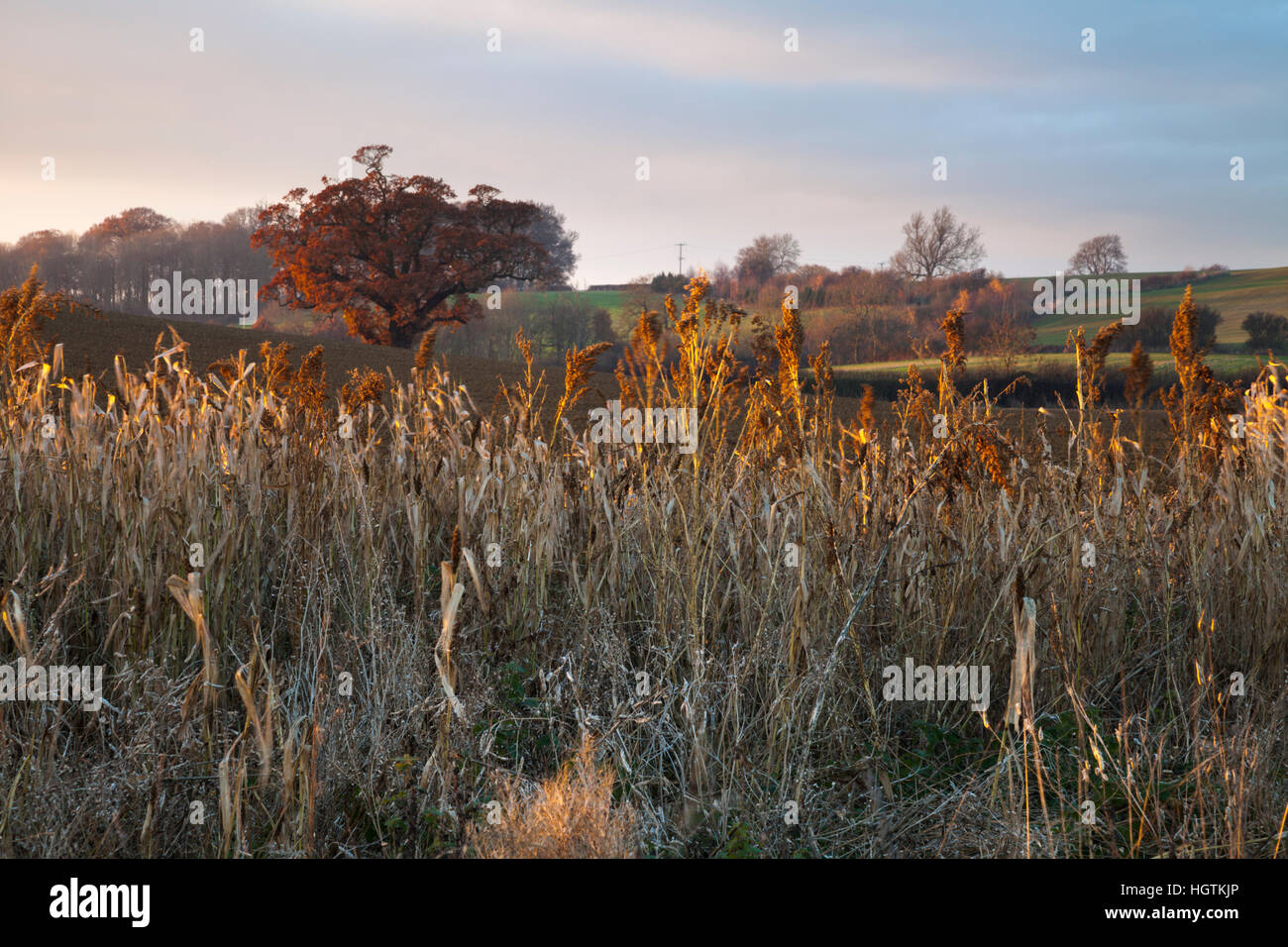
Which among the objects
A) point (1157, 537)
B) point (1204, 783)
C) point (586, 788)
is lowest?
point (1204, 783)

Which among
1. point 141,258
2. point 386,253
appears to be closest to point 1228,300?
point 386,253

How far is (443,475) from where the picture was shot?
386 centimetres

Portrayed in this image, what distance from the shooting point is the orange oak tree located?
2498 cm

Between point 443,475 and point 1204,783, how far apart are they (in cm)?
294

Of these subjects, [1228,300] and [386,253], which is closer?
[386,253]

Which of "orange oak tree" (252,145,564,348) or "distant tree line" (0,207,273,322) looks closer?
"orange oak tree" (252,145,564,348)

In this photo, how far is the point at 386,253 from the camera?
25.3 metres

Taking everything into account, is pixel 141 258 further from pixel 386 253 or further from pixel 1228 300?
pixel 1228 300

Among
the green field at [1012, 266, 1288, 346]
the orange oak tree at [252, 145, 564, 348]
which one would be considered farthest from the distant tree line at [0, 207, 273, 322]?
the green field at [1012, 266, 1288, 346]

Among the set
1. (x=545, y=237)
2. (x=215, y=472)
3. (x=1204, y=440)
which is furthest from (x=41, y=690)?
(x=545, y=237)

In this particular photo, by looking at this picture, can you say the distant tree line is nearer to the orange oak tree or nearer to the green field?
the orange oak tree

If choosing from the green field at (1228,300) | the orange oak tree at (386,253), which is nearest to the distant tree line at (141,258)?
the orange oak tree at (386,253)
